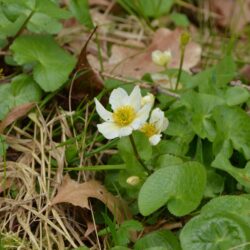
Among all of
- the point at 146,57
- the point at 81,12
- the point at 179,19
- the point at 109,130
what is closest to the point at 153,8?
the point at 179,19

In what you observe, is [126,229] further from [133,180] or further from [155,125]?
[155,125]

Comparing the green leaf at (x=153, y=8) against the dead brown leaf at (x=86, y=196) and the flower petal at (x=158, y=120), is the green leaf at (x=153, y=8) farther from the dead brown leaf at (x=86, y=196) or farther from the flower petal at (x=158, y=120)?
the dead brown leaf at (x=86, y=196)

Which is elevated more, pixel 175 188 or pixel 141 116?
pixel 141 116

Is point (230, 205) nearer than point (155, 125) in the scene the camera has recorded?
Yes

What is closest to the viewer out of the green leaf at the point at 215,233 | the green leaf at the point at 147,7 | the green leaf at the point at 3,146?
the green leaf at the point at 215,233

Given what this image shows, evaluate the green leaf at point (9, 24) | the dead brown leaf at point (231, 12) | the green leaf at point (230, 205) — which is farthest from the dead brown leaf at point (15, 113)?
the dead brown leaf at point (231, 12)

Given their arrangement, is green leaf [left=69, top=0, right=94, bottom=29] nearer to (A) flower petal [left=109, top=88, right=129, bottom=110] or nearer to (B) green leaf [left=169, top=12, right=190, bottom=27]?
(A) flower petal [left=109, top=88, right=129, bottom=110]

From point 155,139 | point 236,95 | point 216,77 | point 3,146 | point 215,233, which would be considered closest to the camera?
point 215,233
